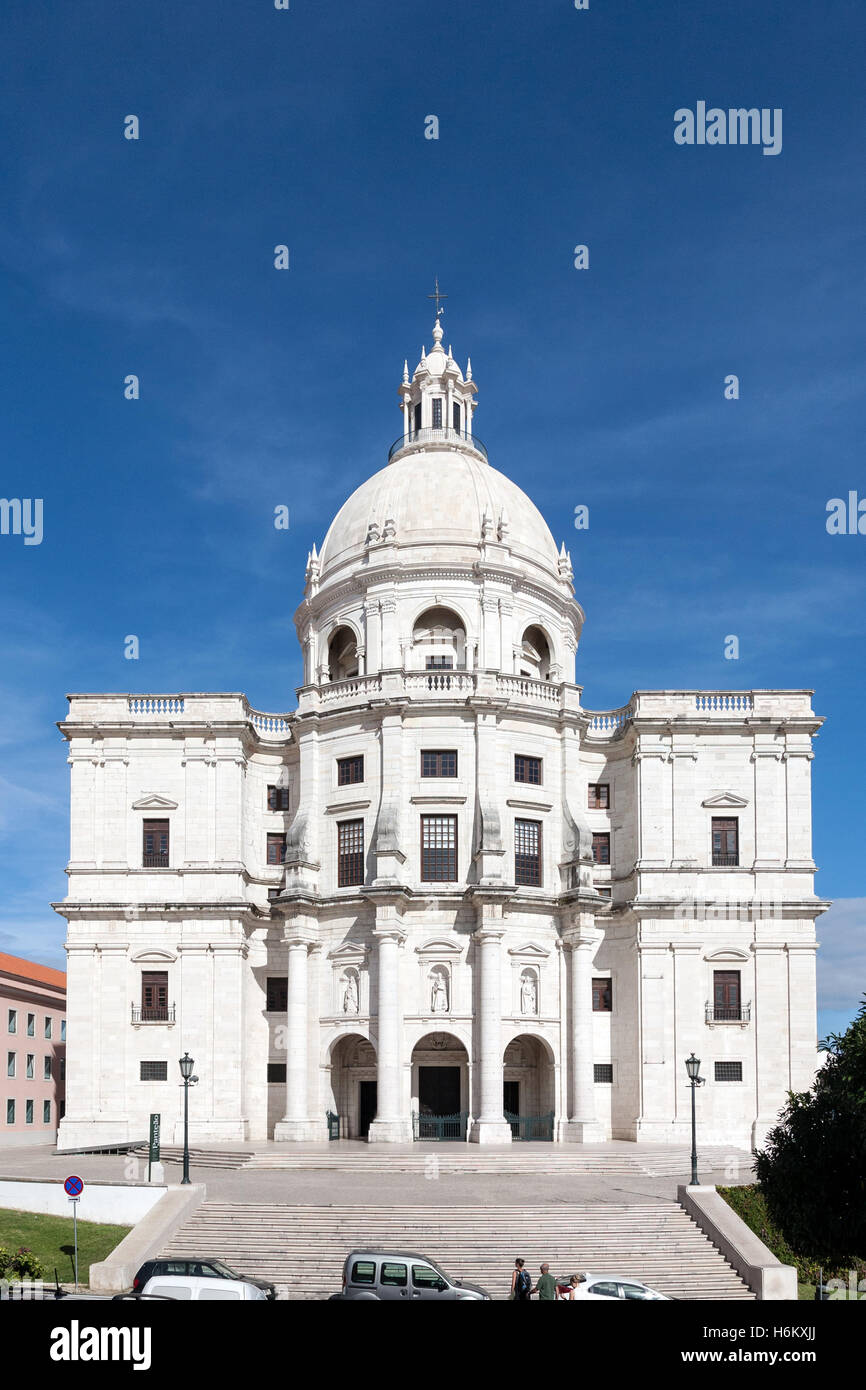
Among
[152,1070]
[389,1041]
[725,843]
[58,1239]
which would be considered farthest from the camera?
[725,843]

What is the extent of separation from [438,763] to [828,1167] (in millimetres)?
25273

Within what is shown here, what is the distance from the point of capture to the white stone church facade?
5328 cm

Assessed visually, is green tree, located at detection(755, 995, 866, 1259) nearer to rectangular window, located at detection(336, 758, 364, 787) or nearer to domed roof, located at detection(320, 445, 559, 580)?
rectangular window, located at detection(336, 758, 364, 787)

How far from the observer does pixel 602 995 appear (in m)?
56.9

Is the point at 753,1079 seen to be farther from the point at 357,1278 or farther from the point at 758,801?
the point at 357,1278

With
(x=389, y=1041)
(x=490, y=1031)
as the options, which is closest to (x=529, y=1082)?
(x=490, y=1031)

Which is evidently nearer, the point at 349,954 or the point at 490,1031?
the point at 490,1031

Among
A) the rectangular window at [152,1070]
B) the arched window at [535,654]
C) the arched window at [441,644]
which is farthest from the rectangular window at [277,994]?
the arched window at [535,654]

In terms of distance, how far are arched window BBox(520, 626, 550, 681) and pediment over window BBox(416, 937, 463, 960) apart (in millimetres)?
13745

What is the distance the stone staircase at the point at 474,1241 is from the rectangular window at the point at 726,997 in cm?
1922

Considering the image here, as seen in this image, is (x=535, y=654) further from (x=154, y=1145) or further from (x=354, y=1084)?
(x=154, y=1145)

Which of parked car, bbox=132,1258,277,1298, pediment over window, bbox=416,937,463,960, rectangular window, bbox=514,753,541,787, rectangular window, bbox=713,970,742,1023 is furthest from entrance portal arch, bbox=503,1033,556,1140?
parked car, bbox=132,1258,277,1298

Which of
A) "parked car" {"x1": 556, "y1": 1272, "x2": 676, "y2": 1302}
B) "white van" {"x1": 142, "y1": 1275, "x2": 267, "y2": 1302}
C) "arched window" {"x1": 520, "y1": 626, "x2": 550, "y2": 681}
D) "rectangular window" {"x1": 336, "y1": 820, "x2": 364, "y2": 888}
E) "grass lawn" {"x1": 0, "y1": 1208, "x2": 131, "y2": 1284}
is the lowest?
"grass lawn" {"x1": 0, "y1": 1208, "x2": 131, "y2": 1284}

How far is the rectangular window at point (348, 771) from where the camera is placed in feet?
185
